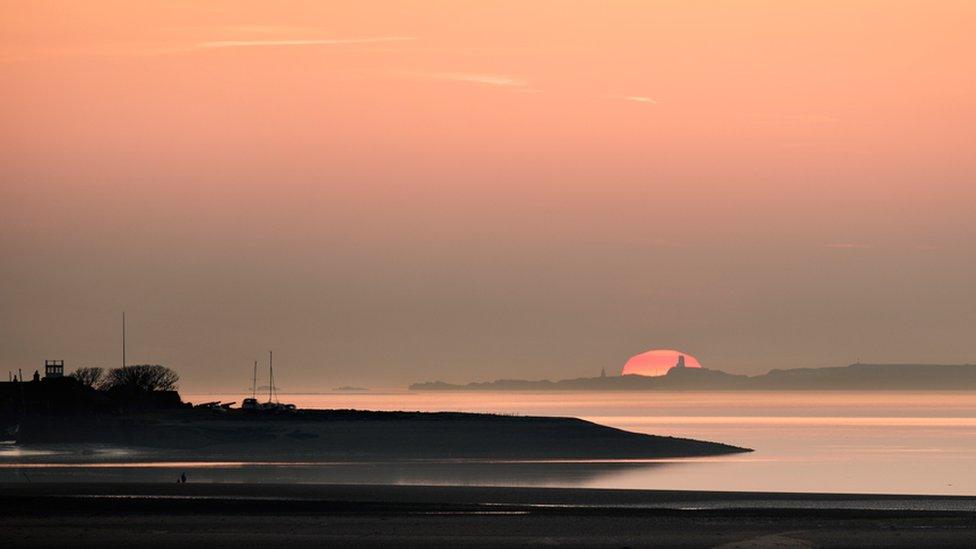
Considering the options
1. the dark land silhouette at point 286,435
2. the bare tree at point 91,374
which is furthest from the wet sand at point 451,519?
the bare tree at point 91,374

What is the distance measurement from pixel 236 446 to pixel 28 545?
5849 centimetres

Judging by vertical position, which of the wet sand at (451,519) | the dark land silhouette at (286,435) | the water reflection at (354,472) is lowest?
the wet sand at (451,519)

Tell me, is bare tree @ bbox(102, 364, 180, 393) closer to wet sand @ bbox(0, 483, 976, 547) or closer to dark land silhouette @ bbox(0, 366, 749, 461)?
dark land silhouette @ bbox(0, 366, 749, 461)

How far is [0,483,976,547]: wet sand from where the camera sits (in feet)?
114

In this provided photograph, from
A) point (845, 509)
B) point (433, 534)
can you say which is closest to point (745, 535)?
point (433, 534)

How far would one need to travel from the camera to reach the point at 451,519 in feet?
131

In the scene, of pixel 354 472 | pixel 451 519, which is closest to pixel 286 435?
pixel 354 472

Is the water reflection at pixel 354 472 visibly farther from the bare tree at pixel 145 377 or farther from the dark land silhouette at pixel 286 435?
the bare tree at pixel 145 377

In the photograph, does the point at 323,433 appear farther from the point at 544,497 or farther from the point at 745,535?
the point at 745,535

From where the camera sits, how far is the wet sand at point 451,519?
34781 mm

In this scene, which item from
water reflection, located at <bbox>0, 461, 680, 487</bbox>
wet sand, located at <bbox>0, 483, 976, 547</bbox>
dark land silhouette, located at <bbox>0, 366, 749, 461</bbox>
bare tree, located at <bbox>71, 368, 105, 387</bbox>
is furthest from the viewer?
bare tree, located at <bbox>71, 368, 105, 387</bbox>

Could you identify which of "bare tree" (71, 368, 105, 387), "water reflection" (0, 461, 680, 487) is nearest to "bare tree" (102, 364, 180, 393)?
"bare tree" (71, 368, 105, 387)

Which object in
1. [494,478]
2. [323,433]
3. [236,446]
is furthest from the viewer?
[323,433]

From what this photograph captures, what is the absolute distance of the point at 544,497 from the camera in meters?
50.0
